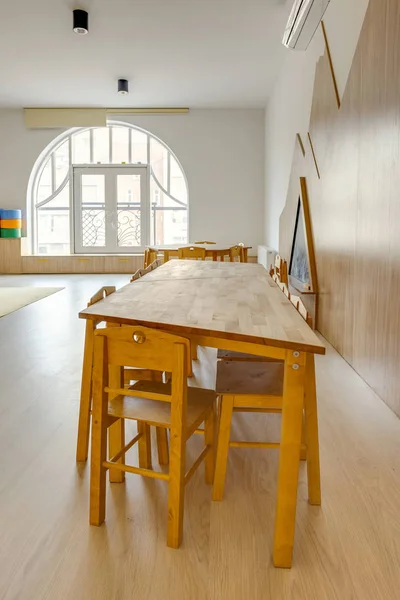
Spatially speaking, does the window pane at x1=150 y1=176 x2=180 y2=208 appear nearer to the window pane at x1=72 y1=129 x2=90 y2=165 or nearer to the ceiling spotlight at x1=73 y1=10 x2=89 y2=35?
the window pane at x1=72 y1=129 x2=90 y2=165

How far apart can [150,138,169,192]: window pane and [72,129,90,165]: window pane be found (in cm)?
132

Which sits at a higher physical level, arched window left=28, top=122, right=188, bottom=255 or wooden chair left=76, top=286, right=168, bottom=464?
arched window left=28, top=122, right=188, bottom=255

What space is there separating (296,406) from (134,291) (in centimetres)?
112

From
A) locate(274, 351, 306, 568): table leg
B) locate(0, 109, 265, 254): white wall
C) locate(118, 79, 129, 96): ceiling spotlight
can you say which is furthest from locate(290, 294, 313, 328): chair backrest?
locate(0, 109, 265, 254): white wall

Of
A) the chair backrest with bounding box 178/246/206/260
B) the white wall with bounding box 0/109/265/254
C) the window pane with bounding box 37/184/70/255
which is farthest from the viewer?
the window pane with bounding box 37/184/70/255

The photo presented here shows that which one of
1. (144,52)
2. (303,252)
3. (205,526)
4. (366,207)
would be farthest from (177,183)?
(205,526)

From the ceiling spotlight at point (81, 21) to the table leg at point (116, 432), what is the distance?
4.96 meters

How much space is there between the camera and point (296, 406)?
1535 mm

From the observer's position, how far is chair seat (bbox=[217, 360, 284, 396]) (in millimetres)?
1915

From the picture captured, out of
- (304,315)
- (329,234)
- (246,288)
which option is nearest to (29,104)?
(329,234)

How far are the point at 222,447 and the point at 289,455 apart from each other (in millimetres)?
401

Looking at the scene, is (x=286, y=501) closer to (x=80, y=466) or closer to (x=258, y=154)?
(x=80, y=466)

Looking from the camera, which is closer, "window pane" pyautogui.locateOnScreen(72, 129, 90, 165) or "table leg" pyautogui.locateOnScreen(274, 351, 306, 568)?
"table leg" pyautogui.locateOnScreen(274, 351, 306, 568)

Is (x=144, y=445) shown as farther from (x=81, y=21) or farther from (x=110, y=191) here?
(x=110, y=191)
